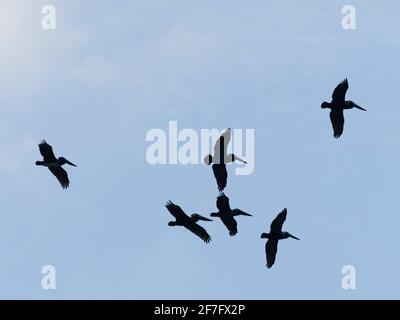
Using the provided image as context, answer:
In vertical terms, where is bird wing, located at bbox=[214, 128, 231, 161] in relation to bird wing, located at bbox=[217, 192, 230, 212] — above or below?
above

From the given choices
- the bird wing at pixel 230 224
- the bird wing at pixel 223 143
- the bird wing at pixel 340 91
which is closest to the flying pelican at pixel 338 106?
the bird wing at pixel 340 91

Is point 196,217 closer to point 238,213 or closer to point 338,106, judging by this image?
point 238,213

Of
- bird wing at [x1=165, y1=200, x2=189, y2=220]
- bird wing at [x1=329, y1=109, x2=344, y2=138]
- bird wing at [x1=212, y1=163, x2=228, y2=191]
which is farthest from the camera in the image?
bird wing at [x1=212, y1=163, x2=228, y2=191]

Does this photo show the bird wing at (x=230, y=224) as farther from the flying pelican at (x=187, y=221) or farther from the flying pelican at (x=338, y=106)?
the flying pelican at (x=338, y=106)

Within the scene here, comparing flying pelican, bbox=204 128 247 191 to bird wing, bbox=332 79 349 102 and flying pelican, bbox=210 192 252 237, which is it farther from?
bird wing, bbox=332 79 349 102

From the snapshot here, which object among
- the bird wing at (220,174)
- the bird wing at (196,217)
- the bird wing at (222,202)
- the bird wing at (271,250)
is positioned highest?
the bird wing at (220,174)

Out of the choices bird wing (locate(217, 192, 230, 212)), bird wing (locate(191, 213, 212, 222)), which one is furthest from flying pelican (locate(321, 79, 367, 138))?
bird wing (locate(191, 213, 212, 222))

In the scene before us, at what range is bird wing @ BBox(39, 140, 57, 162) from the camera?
4603 centimetres

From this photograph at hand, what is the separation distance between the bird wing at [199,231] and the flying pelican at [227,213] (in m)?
0.64

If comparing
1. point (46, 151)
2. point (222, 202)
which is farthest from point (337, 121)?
point (46, 151)

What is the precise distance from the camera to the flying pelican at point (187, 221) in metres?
44.7

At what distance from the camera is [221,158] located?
46.3 m
